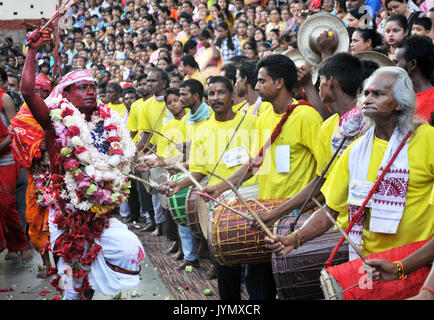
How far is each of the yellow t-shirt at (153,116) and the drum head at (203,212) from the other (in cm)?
299

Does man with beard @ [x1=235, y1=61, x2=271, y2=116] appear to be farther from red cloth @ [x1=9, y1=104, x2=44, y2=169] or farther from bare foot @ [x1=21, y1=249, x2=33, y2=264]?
bare foot @ [x1=21, y1=249, x2=33, y2=264]

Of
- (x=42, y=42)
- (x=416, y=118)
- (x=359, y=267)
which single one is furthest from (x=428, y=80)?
(x=42, y=42)

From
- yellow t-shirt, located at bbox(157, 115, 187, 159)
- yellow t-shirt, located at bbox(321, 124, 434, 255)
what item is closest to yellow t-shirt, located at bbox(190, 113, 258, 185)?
yellow t-shirt, located at bbox(157, 115, 187, 159)

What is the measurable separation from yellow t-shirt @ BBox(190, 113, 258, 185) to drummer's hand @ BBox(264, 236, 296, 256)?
70.2 inches

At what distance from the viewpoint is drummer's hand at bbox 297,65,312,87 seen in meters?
4.97

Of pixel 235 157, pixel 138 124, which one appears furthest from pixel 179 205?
pixel 138 124

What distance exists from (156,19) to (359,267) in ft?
50.7

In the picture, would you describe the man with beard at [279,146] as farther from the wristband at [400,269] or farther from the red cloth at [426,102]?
the wristband at [400,269]

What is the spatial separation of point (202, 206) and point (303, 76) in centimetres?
160

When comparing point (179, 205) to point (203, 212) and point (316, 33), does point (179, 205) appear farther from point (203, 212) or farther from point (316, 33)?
point (316, 33)

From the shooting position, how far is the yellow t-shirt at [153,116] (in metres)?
8.55

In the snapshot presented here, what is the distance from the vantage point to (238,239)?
4160 millimetres

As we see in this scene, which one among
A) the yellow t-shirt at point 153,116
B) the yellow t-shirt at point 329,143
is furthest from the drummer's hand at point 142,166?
the yellow t-shirt at point 329,143

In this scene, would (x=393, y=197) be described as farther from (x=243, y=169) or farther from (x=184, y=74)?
(x=184, y=74)
